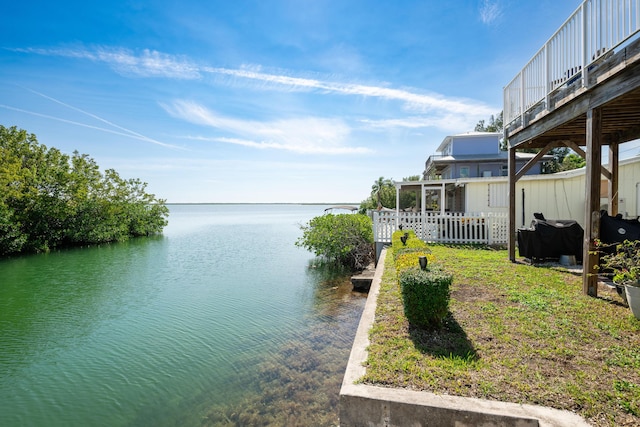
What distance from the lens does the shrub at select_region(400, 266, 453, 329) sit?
12.8ft

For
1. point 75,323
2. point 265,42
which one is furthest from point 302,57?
point 75,323

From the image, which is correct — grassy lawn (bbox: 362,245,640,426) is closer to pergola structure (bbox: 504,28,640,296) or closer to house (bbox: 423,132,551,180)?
pergola structure (bbox: 504,28,640,296)

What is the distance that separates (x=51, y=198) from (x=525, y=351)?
28447 mm

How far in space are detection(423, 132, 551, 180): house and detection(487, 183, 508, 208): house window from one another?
46.6 ft

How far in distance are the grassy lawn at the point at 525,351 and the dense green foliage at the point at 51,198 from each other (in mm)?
24166

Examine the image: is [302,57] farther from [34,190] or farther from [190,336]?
[34,190]

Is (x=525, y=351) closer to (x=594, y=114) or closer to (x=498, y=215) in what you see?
(x=594, y=114)

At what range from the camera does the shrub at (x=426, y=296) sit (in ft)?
12.8

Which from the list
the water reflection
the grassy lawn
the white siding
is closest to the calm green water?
the water reflection

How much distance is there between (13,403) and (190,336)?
2.94 m

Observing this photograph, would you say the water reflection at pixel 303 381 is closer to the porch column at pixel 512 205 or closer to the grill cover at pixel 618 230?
the porch column at pixel 512 205

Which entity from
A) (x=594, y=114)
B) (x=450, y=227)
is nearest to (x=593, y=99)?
(x=594, y=114)

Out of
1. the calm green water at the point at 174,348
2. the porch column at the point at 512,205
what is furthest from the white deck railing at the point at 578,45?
the calm green water at the point at 174,348

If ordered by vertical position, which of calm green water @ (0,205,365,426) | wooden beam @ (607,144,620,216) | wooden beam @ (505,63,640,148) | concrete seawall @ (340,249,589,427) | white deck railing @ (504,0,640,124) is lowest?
calm green water @ (0,205,365,426)
